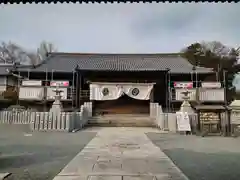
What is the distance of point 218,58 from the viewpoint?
38.7 metres

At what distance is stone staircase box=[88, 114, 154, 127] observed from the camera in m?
22.7

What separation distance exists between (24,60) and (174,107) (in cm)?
3365

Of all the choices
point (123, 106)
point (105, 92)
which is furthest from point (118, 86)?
point (123, 106)

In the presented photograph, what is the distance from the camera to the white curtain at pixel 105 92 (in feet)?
84.8

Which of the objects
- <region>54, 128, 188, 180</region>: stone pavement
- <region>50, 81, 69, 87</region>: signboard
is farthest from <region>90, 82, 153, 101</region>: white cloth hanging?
<region>54, 128, 188, 180</region>: stone pavement

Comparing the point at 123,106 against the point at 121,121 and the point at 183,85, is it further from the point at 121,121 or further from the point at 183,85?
the point at 183,85

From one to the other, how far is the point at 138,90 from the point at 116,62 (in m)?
6.45

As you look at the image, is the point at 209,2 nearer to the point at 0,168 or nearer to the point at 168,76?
the point at 0,168

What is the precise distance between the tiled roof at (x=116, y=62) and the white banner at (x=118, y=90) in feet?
5.41

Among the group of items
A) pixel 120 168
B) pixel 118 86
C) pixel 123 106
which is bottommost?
pixel 120 168

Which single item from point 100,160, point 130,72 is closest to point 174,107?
point 130,72

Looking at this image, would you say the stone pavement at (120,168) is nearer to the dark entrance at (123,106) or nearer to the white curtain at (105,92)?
the white curtain at (105,92)

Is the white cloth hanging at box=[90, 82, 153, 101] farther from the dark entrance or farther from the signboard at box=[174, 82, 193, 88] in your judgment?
the signboard at box=[174, 82, 193, 88]

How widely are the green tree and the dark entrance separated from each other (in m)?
A: 10.7
